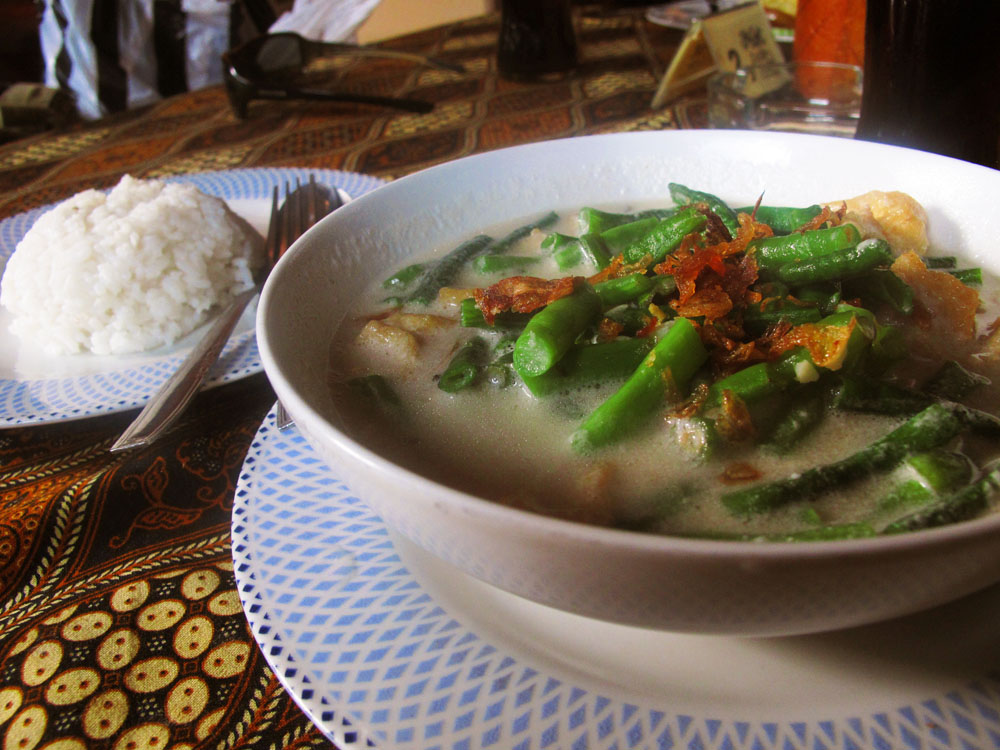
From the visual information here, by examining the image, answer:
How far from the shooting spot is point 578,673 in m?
0.83

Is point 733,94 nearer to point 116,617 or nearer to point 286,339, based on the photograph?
point 286,339

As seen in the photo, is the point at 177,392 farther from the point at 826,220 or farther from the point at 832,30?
the point at 832,30

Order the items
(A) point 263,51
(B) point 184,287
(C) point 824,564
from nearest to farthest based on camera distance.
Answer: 1. (C) point 824,564
2. (B) point 184,287
3. (A) point 263,51

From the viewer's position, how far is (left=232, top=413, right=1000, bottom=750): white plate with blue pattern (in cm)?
76

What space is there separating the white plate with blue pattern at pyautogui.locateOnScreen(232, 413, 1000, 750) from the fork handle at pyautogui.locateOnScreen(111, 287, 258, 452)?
0.49 metres

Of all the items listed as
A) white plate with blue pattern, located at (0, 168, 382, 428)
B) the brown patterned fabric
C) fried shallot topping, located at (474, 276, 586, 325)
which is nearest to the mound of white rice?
white plate with blue pattern, located at (0, 168, 382, 428)

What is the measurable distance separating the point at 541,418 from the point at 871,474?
0.46 metres

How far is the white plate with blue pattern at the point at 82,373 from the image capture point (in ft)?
5.03

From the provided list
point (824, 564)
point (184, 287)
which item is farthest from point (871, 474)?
point (184, 287)

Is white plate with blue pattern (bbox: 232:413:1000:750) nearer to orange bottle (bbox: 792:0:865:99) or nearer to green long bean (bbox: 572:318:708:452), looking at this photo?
green long bean (bbox: 572:318:708:452)

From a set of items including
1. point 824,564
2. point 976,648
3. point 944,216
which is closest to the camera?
point 824,564

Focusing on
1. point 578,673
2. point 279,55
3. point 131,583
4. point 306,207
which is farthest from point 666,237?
point 279,55

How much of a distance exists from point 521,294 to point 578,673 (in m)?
0.63

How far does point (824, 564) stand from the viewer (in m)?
0.59
